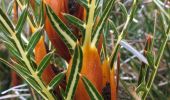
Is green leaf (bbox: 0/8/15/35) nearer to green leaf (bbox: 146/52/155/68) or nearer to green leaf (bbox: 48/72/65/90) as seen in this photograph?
green leaf (bbox: 48/72/65/90)

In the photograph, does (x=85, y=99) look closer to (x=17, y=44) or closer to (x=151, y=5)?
(x=17, y=44)

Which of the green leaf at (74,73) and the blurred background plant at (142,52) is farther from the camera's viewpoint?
the blurred background plant at (142,52)

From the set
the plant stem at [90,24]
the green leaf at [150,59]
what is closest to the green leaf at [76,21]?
the plant stem at [90,24]

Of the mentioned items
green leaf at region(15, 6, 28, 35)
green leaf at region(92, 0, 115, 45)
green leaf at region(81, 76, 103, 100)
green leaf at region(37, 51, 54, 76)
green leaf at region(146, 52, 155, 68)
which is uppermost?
green leaf at region(15, 6, 28, 35)

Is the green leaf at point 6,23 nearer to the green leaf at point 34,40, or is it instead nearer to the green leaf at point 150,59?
the green leaf at point 34,40

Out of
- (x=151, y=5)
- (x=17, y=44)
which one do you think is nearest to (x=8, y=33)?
(x=17, y=44)

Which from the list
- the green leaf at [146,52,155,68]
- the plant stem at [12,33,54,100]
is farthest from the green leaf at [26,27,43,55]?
the green leaf at [146,52,155,68]

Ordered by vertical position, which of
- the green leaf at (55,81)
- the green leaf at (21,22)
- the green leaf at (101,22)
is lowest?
the green leaf at (55,81)

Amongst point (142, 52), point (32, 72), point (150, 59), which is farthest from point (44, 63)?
point (142, 52)
